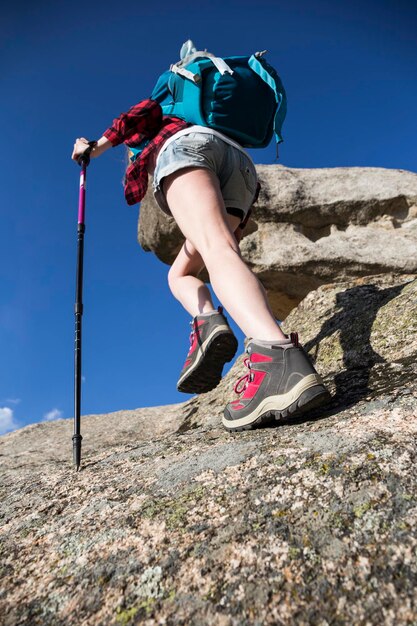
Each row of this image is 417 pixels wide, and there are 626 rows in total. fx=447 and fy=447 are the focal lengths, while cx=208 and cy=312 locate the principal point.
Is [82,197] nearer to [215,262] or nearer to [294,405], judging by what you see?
[215,262]

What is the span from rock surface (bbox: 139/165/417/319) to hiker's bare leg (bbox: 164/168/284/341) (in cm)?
718

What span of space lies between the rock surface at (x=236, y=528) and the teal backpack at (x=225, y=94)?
238 cm

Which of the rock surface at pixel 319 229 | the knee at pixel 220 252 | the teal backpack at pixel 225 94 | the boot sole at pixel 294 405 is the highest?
the rock surface at pixel 319 229

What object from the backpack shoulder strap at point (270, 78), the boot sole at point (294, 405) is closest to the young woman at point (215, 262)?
the boot sole at point (294, 405)

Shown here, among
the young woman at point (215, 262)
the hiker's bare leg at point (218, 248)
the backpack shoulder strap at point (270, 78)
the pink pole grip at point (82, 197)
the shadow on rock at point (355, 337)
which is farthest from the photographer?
the pink pole grip at point (82, 197)

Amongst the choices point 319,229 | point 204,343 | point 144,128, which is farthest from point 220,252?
point 319,229

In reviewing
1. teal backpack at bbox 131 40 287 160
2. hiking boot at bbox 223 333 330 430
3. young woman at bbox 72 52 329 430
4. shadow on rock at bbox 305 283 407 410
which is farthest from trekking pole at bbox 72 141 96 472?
shadow on rock at bbox 305 283 407 410

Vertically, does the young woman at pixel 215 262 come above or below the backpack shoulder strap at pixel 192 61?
below

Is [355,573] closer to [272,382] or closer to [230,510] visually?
[230,510]

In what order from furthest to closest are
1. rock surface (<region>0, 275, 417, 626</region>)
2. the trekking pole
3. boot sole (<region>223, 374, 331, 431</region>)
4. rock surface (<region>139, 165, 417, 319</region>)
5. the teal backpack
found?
rock surface (<region>139, 165, 417, 319</region>) → the teal backpack → the trekking pole → boot sole (<region>223, 374, 331, 431</region>) → rock surface (<region>0, 275, 417, 626</region>)

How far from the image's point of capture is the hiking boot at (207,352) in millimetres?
3322

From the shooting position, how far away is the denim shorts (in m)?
3.35

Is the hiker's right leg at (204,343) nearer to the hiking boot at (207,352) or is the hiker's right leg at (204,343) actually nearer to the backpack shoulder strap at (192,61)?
the hiking boot at (207,352)

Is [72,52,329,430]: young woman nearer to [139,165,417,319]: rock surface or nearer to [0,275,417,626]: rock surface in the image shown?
[0,275,417,626]: rock surface
